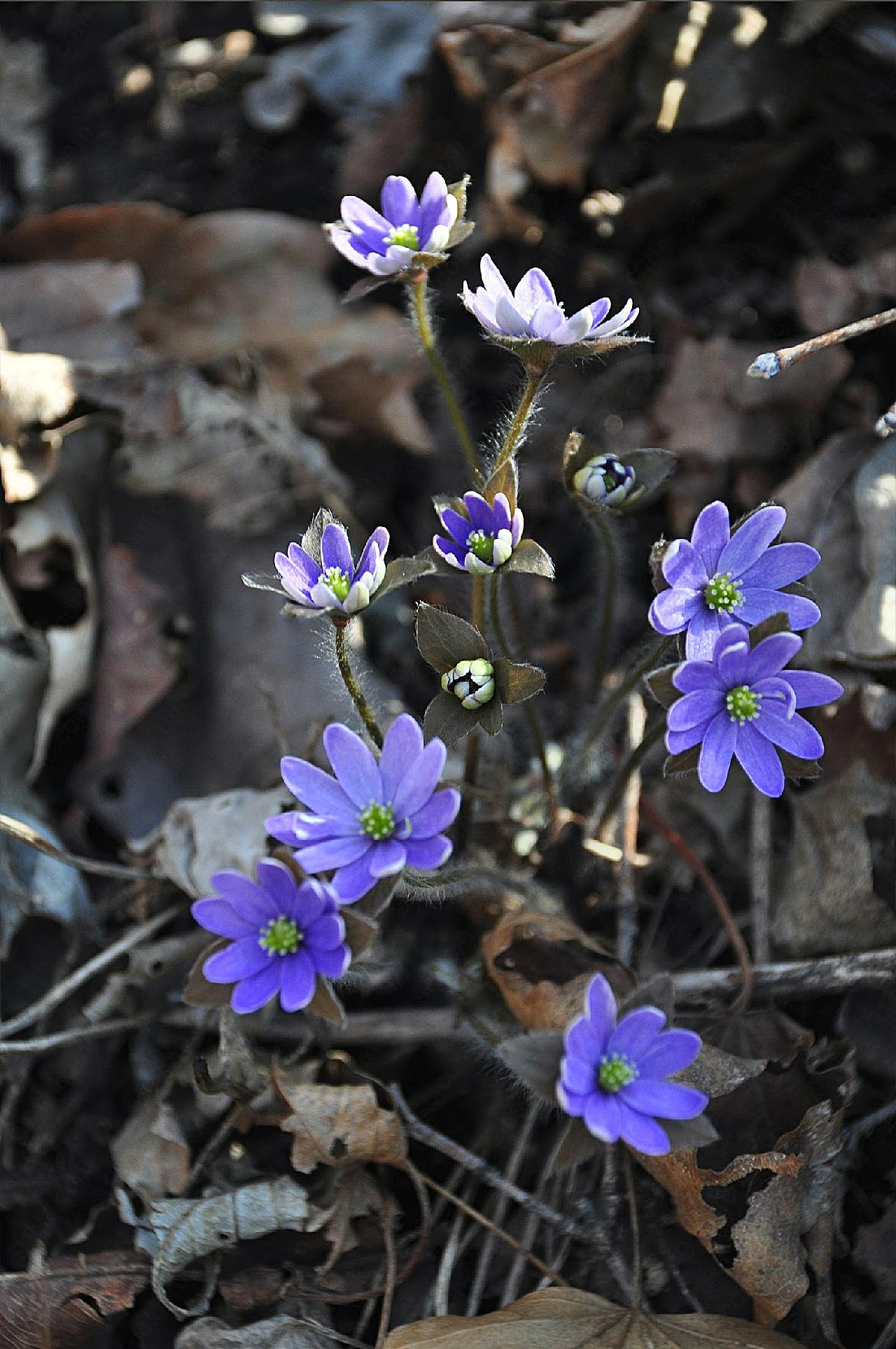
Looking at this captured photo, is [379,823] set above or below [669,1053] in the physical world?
above

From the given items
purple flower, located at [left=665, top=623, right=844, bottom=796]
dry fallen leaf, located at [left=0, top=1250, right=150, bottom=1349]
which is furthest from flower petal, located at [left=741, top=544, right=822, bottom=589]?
dry fallen leaf, located at [left=0, top=1250, right=150, bottom=1349]

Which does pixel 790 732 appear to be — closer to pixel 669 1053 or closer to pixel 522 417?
pixel 669 1053

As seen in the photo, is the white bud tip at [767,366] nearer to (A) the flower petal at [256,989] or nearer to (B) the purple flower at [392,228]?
(B) the purple flower at [392,228]

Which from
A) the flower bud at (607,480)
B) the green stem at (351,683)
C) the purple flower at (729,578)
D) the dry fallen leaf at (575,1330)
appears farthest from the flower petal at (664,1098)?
the flower bud at (607,480)

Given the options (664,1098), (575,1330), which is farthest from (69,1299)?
(664,1098)

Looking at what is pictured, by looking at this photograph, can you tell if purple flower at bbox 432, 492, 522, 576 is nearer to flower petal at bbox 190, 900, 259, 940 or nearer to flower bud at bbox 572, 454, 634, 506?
flower bud at bbox 572, 454, 634, 506

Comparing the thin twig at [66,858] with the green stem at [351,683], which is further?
the thin twig at [66,858]

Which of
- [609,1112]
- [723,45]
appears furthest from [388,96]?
[609,1112]
